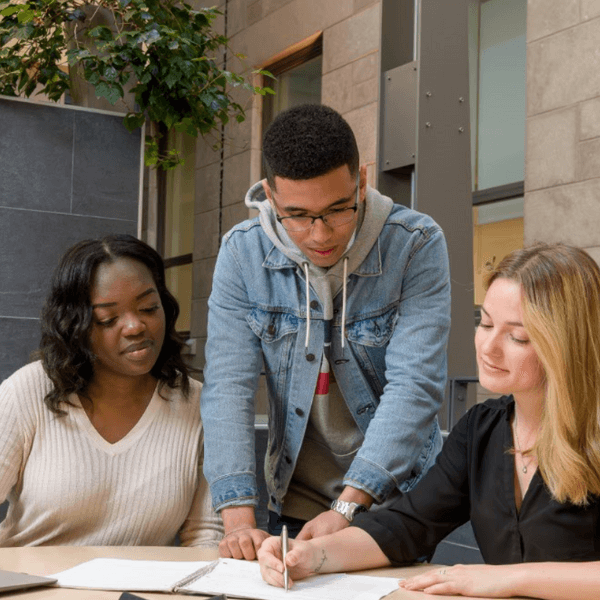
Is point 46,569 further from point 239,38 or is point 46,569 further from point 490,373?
point 239,38

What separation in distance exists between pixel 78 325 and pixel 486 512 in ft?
3.19

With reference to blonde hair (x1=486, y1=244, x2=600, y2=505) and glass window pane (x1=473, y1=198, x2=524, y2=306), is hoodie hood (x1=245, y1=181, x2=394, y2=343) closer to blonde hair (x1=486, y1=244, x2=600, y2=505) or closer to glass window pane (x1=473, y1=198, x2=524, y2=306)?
blonde hair (x1=486, y1=244, x2=600, y2=505)

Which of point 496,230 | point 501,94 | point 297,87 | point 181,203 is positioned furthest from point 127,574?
point 181,203

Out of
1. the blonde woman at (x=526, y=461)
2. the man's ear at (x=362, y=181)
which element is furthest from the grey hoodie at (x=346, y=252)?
the blonde woman at (x=526, y=461)

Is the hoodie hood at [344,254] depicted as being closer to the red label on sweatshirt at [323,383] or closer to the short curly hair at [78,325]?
the red label on sweatshirt at [323,383]

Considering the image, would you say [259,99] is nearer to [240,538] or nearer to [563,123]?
[563,123]

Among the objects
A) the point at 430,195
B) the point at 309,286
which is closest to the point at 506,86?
the point at 430,195

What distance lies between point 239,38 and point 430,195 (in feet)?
12.6

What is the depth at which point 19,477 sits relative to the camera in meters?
2.08

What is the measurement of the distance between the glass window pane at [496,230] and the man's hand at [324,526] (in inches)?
117

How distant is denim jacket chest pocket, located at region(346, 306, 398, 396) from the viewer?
6.54 feet

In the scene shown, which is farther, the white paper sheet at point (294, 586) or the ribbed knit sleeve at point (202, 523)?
the ribbed knit sleeve at point (202, 523)

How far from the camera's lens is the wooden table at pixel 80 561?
4.72 ft

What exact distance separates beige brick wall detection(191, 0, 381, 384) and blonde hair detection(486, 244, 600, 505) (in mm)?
A: 3477
